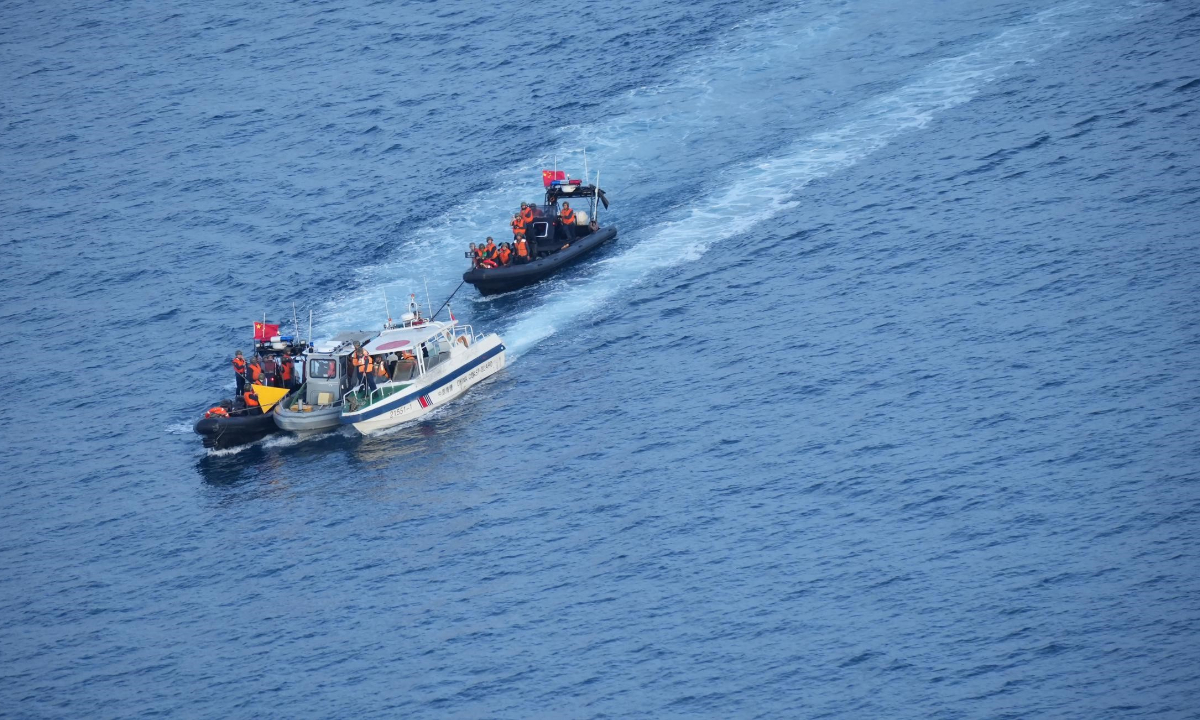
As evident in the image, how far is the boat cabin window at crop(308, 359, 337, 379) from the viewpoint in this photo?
206ft

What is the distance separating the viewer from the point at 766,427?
5841cm

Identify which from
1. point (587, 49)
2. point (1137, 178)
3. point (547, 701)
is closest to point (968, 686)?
point (547, 701)

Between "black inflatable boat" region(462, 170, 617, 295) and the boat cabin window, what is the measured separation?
32.2 ft

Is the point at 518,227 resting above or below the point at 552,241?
above

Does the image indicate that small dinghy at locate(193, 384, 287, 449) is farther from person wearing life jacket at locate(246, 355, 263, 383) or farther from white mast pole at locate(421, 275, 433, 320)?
white mast pole at locate(421, 275, 433, 320)

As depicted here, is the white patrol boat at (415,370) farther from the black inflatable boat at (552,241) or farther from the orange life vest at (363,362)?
the black inflatable boat at (552,241)

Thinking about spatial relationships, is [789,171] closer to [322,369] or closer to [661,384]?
[661,384]

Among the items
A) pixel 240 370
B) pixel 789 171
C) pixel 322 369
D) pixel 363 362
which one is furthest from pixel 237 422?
pixel 789 171

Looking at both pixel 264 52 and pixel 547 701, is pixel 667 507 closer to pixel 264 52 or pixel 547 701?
pixel 547 701

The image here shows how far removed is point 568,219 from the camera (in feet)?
240

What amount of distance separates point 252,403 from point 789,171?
3072 cm

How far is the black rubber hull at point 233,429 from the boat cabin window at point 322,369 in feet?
8.39

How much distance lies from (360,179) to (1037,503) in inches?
1901

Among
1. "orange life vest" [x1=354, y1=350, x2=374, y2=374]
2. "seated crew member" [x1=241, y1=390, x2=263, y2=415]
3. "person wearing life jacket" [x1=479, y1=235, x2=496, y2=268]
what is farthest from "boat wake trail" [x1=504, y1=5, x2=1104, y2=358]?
"seated crew member" [x1=241, y1=390, x2=263, y2=415]
